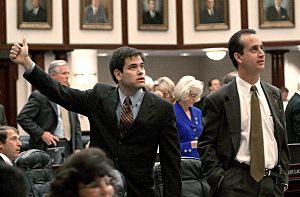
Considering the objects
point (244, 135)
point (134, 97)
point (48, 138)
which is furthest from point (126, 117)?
point (48, 138)

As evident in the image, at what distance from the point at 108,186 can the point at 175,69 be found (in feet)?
62.9

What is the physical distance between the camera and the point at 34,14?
17.2 meters

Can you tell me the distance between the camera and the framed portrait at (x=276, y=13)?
18719 millimetres

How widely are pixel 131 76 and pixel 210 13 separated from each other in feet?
44.2

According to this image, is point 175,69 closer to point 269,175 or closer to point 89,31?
point 89,31

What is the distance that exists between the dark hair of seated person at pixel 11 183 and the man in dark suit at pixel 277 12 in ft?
54.3

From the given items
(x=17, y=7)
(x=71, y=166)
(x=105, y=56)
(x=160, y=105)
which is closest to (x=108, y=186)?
(x=71, y=166)

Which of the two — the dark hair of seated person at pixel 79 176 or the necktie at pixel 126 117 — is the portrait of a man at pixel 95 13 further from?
the dark hair of seated person at pixel 79 176

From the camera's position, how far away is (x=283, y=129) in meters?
5.35

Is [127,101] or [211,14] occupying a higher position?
[211,14]

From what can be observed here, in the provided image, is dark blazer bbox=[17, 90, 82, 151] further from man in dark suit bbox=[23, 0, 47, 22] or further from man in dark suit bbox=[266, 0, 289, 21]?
man in dark suit bbox=[266, 0, 289, 21]

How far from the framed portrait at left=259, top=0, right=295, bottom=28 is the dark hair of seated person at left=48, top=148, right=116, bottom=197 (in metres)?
16.1

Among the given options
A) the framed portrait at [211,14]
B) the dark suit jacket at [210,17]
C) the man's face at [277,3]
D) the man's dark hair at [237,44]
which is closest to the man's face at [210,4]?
the framed portrait at [211,14]

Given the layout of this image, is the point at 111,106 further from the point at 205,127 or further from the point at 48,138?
the point at 48,138
